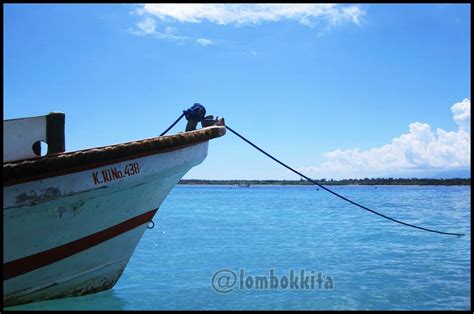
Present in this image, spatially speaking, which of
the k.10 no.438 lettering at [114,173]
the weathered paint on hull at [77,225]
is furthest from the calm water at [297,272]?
the k.10 no.438 lettering at [114,173]

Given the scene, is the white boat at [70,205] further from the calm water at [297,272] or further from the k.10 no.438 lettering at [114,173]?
the calm water at [297,272]

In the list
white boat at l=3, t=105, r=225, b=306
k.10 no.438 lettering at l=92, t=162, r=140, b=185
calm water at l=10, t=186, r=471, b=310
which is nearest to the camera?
white boat at l=3, t=105, r=225, b=306

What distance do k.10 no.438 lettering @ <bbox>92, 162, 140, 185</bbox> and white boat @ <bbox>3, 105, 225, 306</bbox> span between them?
0.04 feet

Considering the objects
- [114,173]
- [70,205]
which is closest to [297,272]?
[114,173]

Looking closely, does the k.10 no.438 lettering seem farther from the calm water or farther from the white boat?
the calm water

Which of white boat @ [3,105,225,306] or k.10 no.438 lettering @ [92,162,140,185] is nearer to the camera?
white boat @ [3,105,225,306]

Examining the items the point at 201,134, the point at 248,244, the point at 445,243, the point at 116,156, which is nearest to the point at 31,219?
the point at 116,156

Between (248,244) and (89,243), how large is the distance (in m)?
7.98

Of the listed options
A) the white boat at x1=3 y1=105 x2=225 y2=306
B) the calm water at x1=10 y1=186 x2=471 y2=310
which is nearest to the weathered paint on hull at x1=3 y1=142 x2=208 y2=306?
the white boat at x1=3 y1=105 x2=225 y2=306

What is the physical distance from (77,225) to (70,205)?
1.01 feet

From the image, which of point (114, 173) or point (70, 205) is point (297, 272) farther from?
point (70, 205)

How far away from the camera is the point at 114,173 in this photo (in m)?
4.81

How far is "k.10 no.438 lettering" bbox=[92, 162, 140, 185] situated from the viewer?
4.66 meters

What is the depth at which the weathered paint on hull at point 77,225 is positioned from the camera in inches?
171
